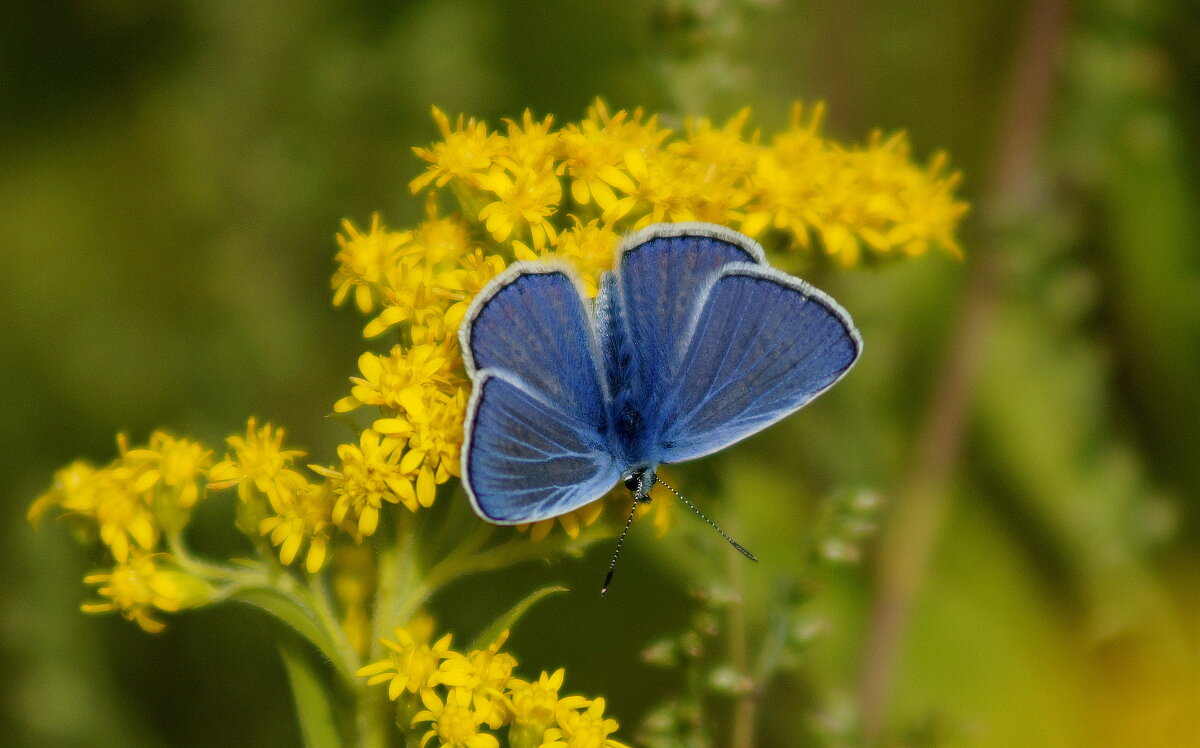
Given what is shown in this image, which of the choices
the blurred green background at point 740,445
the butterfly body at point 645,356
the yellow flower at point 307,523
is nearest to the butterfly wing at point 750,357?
the butterfly body at point 645,356

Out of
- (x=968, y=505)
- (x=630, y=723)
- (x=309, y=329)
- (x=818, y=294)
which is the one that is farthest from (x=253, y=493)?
(x=968, y=505)

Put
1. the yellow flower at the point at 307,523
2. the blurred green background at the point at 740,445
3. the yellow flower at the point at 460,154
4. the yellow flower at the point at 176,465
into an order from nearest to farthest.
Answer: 1. the yellow flower at the point at 307,523
2. the yellow flower at the point at 176,465
3. the yellow flower at the point at 460,154
4. the blurred green background at the point at 740,445

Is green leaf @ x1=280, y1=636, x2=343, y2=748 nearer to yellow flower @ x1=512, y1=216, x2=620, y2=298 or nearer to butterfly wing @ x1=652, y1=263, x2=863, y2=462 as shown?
butterfly wing @ x1=652, y1=263, x2=863, y2=462

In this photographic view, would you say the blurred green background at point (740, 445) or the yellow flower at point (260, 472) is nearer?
the yellow flower at point (260, 472)

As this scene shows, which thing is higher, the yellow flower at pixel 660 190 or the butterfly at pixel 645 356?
the yellow flower at pixel 660 190

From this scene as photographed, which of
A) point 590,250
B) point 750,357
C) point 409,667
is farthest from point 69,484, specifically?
point 750,357

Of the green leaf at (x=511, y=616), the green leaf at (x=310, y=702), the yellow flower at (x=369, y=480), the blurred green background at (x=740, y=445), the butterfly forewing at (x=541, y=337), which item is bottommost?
the green leaf at (x=310, y=702)

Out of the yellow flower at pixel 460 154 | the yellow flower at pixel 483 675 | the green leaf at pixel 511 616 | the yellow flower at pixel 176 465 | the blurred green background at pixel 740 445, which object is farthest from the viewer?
the blurred green background at pixel 740 445

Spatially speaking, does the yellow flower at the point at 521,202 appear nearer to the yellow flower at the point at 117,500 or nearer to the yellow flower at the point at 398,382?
the yellow flower at the point at 398,382

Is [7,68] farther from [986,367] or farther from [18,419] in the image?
[986,367]
